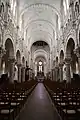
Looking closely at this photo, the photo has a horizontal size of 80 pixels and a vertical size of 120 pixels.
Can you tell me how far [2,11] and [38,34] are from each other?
2658 cm

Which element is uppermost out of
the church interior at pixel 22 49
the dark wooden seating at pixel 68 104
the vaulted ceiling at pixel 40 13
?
the vaulted ceiling at pixel 40 13

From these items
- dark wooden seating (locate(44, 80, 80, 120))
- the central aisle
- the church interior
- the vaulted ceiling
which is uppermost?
the vaulted ceiling

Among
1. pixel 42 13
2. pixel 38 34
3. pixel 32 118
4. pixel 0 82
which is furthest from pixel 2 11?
pixel 38 34

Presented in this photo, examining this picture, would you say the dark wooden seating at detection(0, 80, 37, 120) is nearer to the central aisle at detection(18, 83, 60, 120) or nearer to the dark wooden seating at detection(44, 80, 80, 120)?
the central aisle at detection(18, 83, 60, 120)

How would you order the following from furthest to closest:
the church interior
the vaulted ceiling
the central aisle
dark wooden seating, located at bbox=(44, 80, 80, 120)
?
the vaulted ceiling → the church interior → the central aisle → dark wooden seating, located at bbox=(44, 80, 80, 120)

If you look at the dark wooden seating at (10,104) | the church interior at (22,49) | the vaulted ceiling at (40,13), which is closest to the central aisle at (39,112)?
the church interior at (22,49)

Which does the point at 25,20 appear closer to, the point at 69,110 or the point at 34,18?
the point at 34,18

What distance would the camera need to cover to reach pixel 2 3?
1451 centimetres

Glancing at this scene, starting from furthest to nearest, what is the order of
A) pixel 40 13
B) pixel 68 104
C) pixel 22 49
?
1. pixel 40 13
2. pixel 22 49
3. pixel 68 104

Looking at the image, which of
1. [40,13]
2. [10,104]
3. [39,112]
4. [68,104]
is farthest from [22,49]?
[68,104]

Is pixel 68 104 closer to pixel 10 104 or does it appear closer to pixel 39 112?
pixel 10 104

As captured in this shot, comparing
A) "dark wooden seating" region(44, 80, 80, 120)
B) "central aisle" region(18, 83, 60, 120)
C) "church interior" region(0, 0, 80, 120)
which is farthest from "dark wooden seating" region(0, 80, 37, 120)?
"dark wooden seating" region(44, 80, 80, 120)

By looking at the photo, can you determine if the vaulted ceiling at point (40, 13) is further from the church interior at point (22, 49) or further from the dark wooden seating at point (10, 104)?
the dark wooden seating at point (10, 104)

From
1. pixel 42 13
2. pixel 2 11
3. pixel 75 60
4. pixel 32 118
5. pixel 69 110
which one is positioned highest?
pixel 42 13
